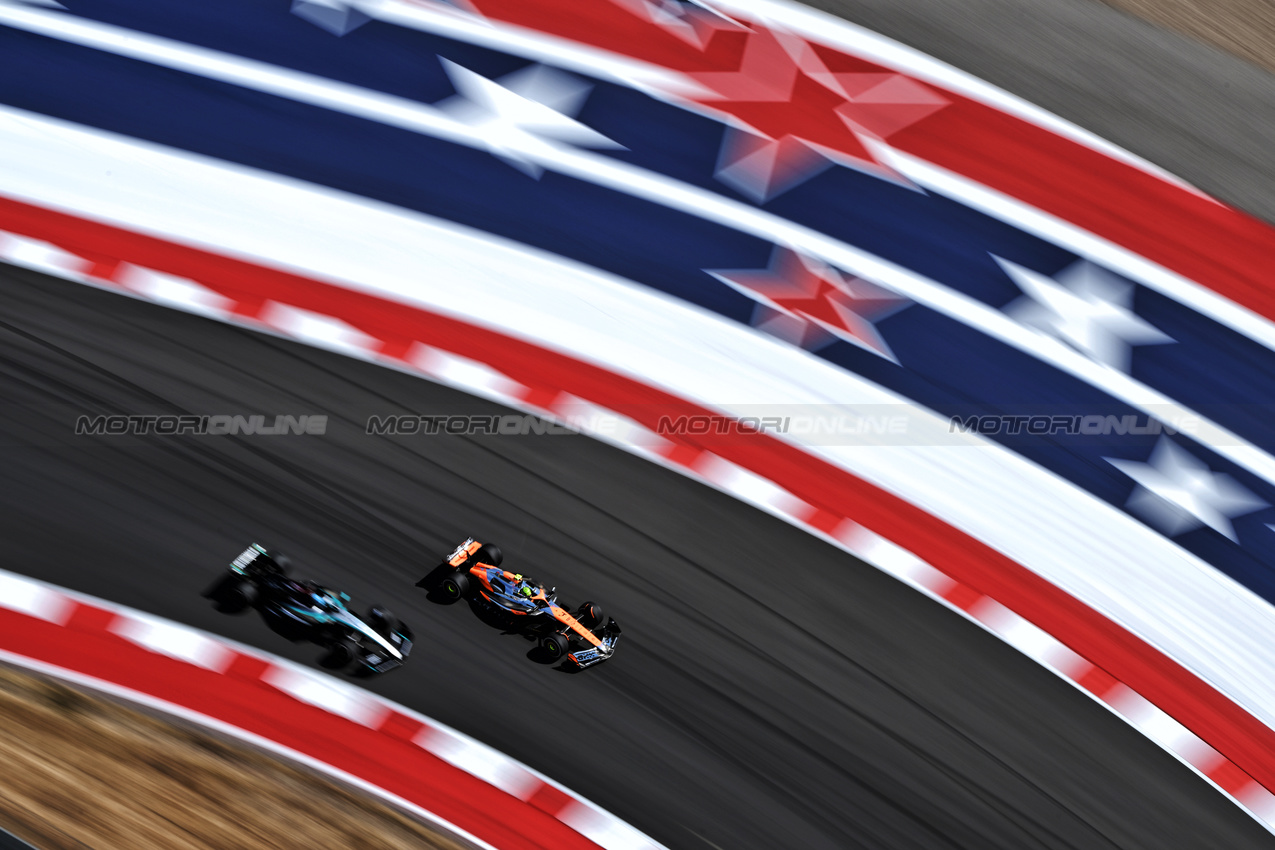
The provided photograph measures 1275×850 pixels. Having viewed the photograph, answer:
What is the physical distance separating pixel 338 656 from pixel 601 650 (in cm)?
162

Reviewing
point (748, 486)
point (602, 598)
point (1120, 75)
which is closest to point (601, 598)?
point (602, 598)

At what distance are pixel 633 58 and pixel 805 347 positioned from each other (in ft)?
7.31

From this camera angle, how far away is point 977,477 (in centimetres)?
683

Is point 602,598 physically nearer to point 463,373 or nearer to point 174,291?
point 463,373

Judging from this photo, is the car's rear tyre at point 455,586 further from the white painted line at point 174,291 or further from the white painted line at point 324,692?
the white painted line at point 174,291

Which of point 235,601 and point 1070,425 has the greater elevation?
Answer: point 1070,425

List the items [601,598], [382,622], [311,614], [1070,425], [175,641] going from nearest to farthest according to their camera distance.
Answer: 1. [311,614]
2. [382,622]
3. [175,641]
4. [601,598]
5. [1070,425]

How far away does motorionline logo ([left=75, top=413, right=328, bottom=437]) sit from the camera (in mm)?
6590

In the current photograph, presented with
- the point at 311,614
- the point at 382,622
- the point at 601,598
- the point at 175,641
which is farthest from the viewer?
the point at 601,598

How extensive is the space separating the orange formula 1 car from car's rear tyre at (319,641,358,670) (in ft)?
1.95

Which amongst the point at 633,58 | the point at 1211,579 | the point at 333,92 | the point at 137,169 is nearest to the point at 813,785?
the point at 1211,579

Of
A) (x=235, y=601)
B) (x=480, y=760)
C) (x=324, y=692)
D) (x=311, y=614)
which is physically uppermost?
(x=311, y=614)

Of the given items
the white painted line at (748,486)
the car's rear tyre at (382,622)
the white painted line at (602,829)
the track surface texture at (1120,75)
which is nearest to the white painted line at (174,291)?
the car's rear tyre at (382,622)

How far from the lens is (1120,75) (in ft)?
22.9
